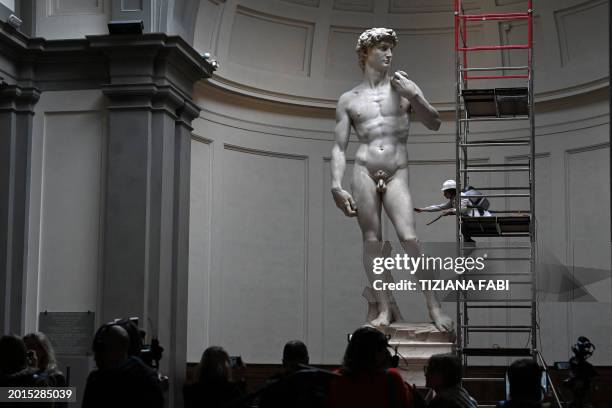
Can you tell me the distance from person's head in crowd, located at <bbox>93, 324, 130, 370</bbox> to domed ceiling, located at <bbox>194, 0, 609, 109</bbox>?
8.23m

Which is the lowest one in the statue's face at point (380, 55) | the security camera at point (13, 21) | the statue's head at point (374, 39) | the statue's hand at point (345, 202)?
the statue's hand at point (345, 202)

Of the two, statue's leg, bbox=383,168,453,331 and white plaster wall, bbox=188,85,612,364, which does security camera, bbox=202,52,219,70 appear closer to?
white plaster wall, bbox=188,85,612,364

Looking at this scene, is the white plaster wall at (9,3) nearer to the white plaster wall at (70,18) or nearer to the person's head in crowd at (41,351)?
the white plaster wall at (70,18)

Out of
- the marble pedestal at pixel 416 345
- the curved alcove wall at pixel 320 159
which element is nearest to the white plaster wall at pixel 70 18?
the curved alcove wall at pixel 320 159

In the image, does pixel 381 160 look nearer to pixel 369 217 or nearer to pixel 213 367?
pixel 369 217

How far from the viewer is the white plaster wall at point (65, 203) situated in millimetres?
10961

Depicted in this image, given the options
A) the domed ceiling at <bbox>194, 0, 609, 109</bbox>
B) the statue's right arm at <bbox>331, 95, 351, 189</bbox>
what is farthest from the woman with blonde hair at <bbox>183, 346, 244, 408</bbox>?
the domed ceiling at <bbox>194, 0, 609, 109</bbox>

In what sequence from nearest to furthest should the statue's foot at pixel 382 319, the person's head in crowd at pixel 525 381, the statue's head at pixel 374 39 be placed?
the person's head in crowd at pixel 525 381 → the statue's foot at pixel 382 319 → the statue's head at pixel 374 39

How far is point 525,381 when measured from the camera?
13.1 feet

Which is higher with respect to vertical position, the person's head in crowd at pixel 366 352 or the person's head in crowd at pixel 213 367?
the person's head in crowd at pixel 366 352

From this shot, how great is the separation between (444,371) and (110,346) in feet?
4.84

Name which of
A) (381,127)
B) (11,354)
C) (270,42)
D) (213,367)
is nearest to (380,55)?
(381,127)

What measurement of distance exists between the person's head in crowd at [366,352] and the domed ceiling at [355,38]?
8623 millimetres

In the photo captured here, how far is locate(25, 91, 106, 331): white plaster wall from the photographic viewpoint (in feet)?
36.0
